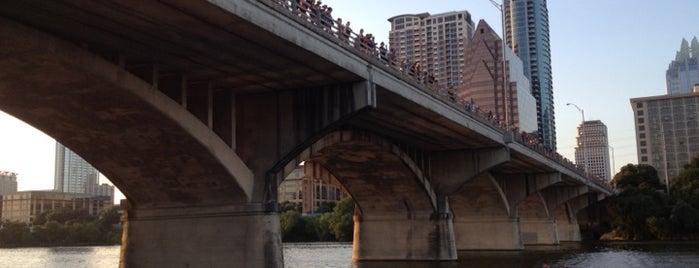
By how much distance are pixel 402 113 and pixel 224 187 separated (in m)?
10.8

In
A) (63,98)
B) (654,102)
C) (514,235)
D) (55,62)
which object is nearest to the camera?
(55,62)

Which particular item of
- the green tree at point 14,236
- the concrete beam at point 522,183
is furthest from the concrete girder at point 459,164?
the green tree at point 14,236

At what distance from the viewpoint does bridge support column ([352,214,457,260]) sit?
165 ft

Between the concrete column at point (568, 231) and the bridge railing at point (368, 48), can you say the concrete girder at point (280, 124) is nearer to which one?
the bridge railing at point (368, 48)

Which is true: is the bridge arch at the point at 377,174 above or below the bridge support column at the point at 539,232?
above

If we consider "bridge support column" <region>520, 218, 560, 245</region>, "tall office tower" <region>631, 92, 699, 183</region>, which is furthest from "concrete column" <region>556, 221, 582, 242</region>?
"tall office tower" <region>631, 92, 699, 183</region>

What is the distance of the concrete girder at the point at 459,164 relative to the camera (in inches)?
1964

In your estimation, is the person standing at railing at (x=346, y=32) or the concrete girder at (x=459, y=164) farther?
the concrete girder at (x=459, y=164)

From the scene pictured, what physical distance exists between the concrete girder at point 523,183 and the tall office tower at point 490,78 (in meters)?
74.3

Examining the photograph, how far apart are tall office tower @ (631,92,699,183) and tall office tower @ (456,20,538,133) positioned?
48.6 m

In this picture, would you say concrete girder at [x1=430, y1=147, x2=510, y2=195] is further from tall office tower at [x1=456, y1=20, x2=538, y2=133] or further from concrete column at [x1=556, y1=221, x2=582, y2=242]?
tall office tower at [x1=456, y1=20, x2=538, y2=133]

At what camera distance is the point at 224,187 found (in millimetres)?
28875

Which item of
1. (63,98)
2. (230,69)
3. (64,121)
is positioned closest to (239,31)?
(230,69)

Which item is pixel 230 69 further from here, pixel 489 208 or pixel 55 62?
pixel 489 208
